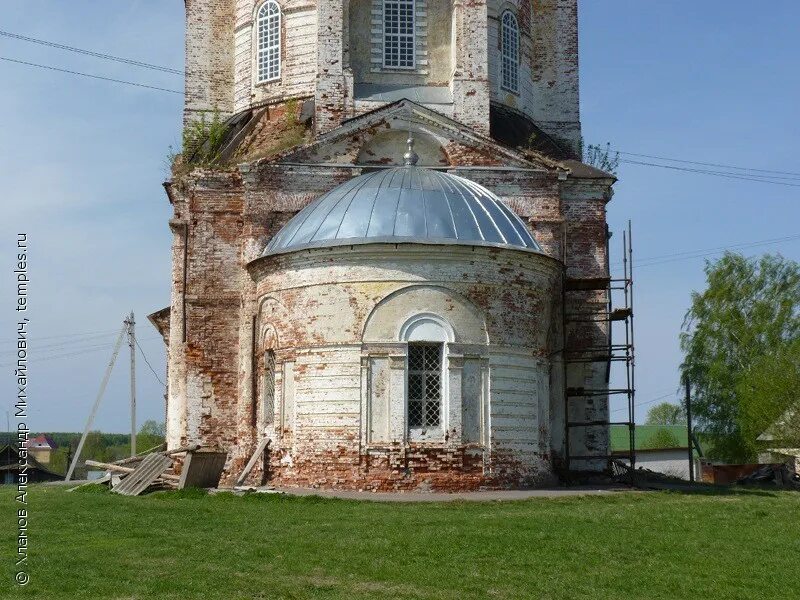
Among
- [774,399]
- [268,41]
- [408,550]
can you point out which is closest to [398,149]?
[268,41]

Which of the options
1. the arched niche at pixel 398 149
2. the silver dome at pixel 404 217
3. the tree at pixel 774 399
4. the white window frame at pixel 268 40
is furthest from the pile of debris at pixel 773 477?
the white window frame at pixel 268 40

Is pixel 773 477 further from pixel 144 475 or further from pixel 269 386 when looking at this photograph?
pixel 144 475

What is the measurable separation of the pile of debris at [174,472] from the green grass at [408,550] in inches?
138

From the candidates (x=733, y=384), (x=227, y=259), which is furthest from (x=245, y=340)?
(x=733, y=384)

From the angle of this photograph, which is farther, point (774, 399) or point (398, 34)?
point (774, 399)

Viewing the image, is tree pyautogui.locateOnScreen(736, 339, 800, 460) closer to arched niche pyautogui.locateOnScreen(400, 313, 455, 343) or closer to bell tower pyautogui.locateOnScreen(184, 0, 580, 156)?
bell tower pyautogui.locateOnScreen(184, 0, 580, 156)

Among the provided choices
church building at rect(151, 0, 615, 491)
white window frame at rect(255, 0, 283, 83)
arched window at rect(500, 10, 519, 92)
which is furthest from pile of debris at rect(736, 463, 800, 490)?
white window frame at rect(255, 0, 283, 83)

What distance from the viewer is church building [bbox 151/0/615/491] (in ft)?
64.4

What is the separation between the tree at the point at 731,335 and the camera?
35031 mm

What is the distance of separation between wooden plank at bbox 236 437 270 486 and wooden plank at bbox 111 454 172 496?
150cm

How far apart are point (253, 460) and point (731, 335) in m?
20.2

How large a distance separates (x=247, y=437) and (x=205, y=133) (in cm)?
797

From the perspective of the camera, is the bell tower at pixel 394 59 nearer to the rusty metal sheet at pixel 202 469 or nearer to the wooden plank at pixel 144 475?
the rusty metal sheet at pixel 202 469

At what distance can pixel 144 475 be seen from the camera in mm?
21031
